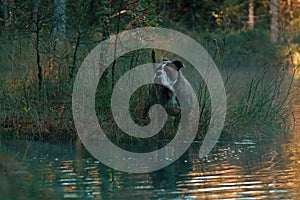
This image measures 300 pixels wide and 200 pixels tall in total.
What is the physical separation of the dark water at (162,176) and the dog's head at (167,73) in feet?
3.58

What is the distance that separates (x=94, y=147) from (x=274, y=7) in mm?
26313

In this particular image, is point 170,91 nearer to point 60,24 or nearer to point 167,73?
point 167,73

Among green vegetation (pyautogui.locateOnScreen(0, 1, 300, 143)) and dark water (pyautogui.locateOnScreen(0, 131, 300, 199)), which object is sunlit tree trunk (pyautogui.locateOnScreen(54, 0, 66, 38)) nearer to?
green vegetation (pyautogui.locateOnScreen(0, 1, 300, 143))

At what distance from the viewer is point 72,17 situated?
12352 millimetres

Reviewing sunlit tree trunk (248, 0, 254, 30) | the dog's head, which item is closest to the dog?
the dog's head

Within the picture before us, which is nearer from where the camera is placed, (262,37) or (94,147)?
(94,147)

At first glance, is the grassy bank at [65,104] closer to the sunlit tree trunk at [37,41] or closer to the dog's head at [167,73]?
the sunlit tree trunk at [37,41]

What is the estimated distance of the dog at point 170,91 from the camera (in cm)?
1091

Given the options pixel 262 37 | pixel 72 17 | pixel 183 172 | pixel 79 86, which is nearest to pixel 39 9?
pixel 72 17

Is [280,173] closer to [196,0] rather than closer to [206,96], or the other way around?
[206,96]

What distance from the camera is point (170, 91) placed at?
36.1 ft

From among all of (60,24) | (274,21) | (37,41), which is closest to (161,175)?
(37,41)

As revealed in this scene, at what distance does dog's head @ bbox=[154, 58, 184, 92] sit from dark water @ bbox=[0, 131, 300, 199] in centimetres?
109

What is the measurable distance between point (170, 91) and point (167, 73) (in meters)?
0.26
